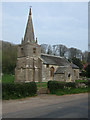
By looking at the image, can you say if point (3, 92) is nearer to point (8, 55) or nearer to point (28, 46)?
point (28, 46)

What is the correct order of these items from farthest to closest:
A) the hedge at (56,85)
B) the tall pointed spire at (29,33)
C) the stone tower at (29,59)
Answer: the tall pointed spire at (29,33), the stone tower at (29,59), the hedge at (56,85)

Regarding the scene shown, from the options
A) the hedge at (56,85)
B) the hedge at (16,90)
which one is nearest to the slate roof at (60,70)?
the hedge at (56,85)

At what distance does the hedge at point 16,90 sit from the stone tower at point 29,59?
15138mm

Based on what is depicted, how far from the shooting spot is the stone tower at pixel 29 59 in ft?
92.3

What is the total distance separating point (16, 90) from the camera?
11.6 m

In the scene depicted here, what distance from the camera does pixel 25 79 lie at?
90.4 ft

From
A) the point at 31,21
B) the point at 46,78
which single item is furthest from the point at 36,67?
the point at 31,21

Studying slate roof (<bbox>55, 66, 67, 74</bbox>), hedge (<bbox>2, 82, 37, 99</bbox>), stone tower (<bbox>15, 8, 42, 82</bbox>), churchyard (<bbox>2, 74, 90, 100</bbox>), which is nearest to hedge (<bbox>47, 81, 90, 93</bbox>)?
churchyard (<bbox>2, 74, 90, 100</bbox>)

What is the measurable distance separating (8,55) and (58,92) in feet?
65.4

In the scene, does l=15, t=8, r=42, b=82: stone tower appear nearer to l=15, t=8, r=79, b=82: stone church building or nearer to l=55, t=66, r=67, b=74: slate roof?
l=15, t=8, r=79, b=82: stone church building

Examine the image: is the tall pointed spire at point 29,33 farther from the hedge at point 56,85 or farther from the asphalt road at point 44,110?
the asphalt road at point 44,110

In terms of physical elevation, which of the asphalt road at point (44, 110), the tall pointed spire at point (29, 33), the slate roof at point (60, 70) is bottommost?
the asphalt road at point (44, 110)

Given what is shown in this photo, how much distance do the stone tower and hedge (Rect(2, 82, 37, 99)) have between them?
1514 centimetres

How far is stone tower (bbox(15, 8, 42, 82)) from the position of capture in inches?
1107
